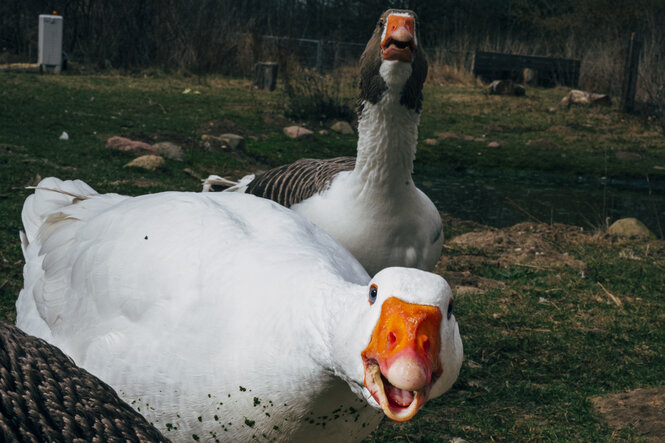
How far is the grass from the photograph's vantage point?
3.92m

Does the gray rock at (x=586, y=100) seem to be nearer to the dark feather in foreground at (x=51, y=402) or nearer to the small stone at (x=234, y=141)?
the small stone at (x=234, y=141)

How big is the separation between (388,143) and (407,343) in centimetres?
241

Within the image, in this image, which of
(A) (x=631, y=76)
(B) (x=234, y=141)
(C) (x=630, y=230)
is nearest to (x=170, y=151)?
(B) (x=234, y=141)

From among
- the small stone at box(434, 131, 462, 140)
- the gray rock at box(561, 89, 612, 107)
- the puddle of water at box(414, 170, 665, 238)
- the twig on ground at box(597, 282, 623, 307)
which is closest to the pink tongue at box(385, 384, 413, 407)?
the twig on ground at box(597, 282, 623, 307)

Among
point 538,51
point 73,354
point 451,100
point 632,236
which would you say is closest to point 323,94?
point 451,100

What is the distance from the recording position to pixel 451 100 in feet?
51.9

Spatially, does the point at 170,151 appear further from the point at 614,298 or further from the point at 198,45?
the point at 198,45

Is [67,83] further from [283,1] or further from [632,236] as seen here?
[283,1]

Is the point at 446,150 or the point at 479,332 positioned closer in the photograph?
the point at 479,332

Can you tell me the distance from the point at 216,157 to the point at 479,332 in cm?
501

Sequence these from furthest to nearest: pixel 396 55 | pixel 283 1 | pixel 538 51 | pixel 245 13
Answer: pixel 283 1, pixel 245 13, pixel 538 51, pixel 396 55

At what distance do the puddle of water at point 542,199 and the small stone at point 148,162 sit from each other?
3.01 metres

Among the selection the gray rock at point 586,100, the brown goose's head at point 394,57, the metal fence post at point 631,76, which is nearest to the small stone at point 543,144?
the metal fence post at point 631,76

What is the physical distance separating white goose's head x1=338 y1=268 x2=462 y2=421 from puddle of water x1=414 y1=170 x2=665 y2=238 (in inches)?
234
